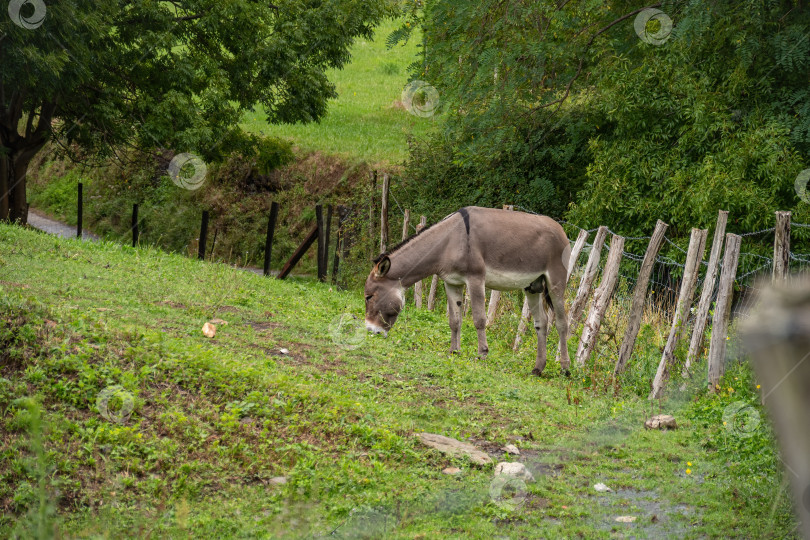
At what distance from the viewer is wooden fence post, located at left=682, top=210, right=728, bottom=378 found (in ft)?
28.8

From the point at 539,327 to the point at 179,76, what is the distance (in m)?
14.6

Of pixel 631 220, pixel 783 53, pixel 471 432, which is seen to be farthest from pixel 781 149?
pixel 471 432

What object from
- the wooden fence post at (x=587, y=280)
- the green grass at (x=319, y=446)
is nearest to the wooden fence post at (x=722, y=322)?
the green grass at (x=319, y=446)

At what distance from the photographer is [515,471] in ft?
19.7

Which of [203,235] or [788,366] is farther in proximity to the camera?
[203,235]

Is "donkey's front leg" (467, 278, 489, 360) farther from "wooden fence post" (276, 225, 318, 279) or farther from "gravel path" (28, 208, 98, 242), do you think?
"gravel path" (28, 208, 98, 242)

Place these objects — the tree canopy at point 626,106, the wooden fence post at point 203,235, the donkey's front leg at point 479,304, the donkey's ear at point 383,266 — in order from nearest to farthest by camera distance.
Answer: the donkey's front leg at point 479,304 → the donkey's ear at point 383,266 → the tree canopy at point 626,106 → the wooden fence post at point 203,235

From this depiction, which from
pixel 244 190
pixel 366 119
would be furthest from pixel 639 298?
pixel 366 119

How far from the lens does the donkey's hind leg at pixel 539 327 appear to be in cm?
1094

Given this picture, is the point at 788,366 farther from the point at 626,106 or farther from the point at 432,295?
the point at 626,106

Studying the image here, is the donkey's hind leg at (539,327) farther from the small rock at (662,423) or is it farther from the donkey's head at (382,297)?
the small rock at (662,423)

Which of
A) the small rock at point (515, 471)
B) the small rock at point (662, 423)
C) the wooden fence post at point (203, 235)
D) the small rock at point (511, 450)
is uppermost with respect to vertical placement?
the wooden fence post at point (203, 235)

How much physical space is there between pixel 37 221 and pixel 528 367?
27.8m

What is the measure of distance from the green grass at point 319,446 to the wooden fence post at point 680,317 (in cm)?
33
